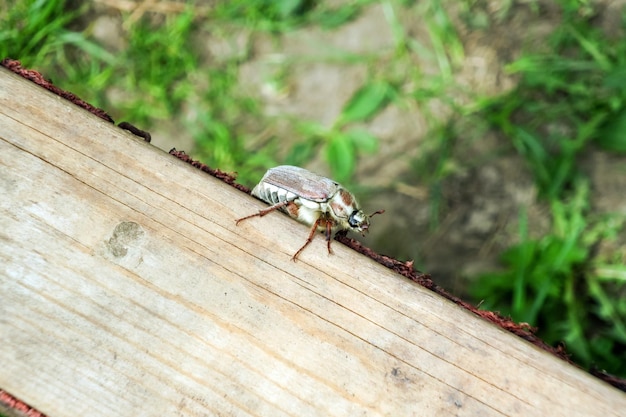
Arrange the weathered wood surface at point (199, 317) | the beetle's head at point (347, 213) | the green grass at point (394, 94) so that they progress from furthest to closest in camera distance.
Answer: the green grass at point (394, 94)
the beetle's head at point (347, 213)
the weathered wood surface at point (199, 317)

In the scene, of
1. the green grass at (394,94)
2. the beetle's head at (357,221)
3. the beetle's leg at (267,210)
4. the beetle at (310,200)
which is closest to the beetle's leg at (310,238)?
the beetle at (310,200)

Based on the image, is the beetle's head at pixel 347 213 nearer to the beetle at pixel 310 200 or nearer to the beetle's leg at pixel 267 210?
the beetle at pixel 310 200

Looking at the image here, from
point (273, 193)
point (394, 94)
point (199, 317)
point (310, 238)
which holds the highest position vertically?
point (394, 94)

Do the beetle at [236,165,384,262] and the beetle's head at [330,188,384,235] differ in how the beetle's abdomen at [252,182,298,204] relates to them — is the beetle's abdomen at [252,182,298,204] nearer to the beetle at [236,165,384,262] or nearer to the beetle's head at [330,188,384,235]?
the beetle at [236,165,384,262]

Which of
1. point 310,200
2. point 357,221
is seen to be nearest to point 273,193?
point 310,200

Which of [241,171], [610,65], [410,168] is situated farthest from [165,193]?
[610,65]

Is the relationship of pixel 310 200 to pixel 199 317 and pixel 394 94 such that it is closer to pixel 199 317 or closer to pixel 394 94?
pixel 199 317

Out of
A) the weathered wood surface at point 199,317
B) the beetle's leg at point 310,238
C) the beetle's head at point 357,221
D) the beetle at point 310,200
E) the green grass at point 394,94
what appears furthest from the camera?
the green grass at point 394,94
